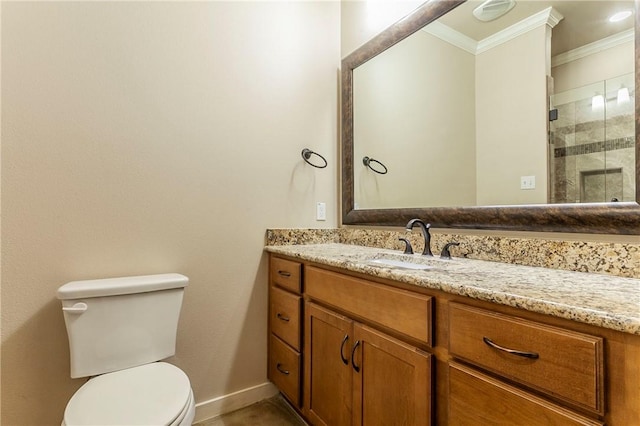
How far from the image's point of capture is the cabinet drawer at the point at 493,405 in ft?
2.19

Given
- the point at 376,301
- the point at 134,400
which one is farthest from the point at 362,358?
the point at 134,400

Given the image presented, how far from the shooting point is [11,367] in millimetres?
1304

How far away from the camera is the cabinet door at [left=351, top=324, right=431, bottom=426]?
3.12ft

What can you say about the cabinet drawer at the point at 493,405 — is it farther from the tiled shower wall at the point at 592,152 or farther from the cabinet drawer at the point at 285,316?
the cabinet drawer at the point at 285,316

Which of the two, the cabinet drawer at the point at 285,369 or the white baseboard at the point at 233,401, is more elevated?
the cabinet drawer at the point at 285,369

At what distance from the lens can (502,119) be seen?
1347 millimetres

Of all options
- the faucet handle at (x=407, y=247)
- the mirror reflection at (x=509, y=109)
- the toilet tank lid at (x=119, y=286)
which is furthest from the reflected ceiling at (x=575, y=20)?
the toilet tank lid at (x=119, y=286)

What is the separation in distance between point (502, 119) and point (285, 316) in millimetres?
1425

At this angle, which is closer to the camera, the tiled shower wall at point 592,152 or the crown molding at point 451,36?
the tiled shower wall at point 592,152

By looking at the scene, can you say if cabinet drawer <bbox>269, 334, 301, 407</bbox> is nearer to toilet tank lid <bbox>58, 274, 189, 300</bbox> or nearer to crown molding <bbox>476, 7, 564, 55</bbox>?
toilet tank lid <bbox>58, 274, 189, 300</bbox>

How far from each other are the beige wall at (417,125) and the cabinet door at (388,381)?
0.79 m

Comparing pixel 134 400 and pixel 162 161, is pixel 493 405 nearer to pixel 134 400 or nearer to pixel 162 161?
pixel 134 400

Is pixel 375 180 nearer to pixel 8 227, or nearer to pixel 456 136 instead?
pixel 456 136

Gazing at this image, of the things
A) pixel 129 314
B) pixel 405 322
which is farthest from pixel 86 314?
pixel 405 322
